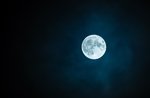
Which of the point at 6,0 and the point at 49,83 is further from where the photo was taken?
the point at 49,83

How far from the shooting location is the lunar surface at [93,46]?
12.6ft

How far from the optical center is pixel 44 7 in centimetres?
387

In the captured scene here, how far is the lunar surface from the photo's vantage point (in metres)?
3.83

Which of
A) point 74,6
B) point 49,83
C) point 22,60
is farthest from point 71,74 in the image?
point 74,6

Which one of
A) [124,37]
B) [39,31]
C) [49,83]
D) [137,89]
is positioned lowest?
[137,89]

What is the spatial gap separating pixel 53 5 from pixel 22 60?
891mm

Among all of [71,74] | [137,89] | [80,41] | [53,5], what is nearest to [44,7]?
[53,5]

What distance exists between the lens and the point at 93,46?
384cm

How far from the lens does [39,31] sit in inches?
155

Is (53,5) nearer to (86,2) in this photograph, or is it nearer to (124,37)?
(86,2)

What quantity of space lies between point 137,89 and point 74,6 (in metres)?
1.50

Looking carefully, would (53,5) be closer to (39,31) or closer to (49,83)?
(39,31)

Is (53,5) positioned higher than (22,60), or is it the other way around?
(53,5)

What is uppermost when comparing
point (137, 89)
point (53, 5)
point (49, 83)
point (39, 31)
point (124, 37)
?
point (53, 5)
